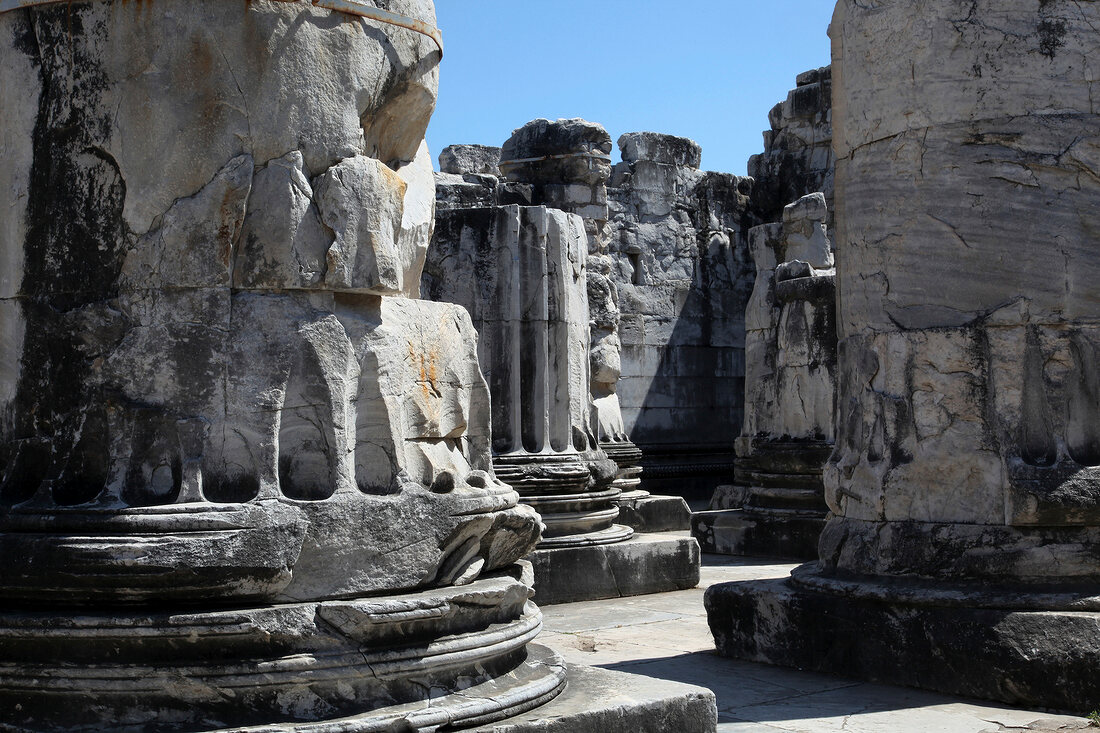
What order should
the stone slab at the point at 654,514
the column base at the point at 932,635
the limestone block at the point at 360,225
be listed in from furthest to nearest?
the stone slab at the point at 654,514 < the column base at the point at 932,635 < the limestone block at the point at 360,225

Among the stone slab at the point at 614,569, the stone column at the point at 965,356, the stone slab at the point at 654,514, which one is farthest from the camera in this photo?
the stone slab at the point at 654,514

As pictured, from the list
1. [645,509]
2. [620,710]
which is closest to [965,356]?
[620,710]

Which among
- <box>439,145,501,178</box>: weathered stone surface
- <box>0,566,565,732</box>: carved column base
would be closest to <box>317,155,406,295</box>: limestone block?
<box>0,566,565,732</box>: carved column base

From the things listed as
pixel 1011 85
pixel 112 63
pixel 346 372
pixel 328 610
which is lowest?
pixel 328 610

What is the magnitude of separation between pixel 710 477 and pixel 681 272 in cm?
267

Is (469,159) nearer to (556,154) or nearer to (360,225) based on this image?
(556,154)

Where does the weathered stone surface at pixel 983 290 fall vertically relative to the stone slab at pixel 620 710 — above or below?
above

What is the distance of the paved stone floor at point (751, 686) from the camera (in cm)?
436

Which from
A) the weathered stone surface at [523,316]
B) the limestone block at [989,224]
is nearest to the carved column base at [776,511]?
the weathered stone surface at [523,316]

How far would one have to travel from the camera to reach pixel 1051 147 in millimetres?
5105

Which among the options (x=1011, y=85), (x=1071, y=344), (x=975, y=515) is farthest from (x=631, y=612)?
(x=1011, y=85)

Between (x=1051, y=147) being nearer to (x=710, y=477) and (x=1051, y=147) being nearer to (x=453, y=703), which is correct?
(x=453, y=703)

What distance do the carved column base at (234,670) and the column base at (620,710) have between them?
11cm

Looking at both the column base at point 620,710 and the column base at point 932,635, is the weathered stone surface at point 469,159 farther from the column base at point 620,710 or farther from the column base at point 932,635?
the column base at point 620,710
